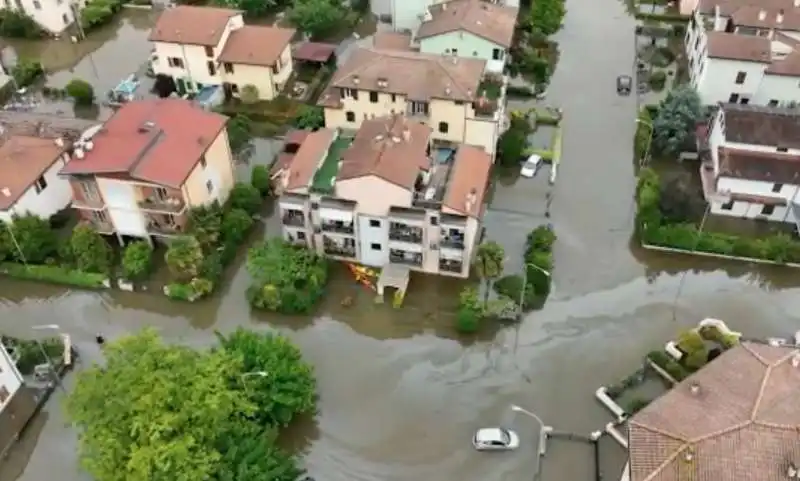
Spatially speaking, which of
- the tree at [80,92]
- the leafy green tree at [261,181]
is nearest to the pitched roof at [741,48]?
the leafy green tree at [261,181]

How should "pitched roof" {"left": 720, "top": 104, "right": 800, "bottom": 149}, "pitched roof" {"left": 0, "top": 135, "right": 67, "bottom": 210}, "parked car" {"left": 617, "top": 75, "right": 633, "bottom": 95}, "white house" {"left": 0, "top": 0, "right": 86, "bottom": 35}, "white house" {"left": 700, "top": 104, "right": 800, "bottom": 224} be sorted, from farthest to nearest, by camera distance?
1. "white house" {"left": 0, "top": 0, "right": 86, "bottom": 35}
2. "parked car" {"left": 617, "top": 75, "right": 633, "bottom": 95}
3. "pitched roof" {"left": 720, "top": 104, "right": 800, "bottom": 149}
4. "white house" {"left": 700, "top": 104, "right": 800, "bottom": 224}
5. "pitched roof" {"left": 0, "top": 135, "right": 67, "bottom": 210}

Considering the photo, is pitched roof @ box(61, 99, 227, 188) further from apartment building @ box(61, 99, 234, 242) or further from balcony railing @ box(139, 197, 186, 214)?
balcony railing @ box(139, 197, 186, 214)

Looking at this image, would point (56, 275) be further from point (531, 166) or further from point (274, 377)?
point (531, 166)

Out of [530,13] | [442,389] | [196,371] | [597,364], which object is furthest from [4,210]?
[530,13]

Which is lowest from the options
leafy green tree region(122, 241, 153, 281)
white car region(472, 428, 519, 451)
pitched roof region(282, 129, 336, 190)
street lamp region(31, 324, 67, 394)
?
white car region(472, 428, 519, 451)

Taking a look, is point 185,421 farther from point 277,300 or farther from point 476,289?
point 476,289

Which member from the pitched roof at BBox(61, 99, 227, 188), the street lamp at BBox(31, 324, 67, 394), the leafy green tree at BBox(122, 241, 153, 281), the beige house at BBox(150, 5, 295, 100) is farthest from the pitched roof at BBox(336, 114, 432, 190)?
the street lamp at BBox(31, 324, 67, 394)

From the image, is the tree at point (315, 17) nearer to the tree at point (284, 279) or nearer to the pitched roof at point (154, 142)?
the pitched roof at point (154, 142)
